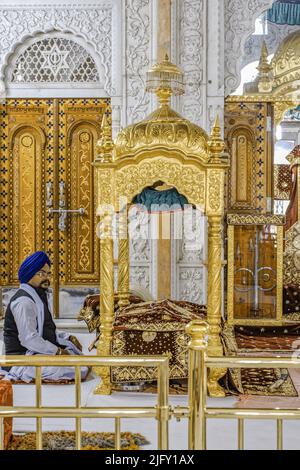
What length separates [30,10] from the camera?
6.38 m

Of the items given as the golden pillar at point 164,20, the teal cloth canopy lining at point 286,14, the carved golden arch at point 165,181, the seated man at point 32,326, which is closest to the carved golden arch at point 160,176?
the carved golden arch at point 165,181

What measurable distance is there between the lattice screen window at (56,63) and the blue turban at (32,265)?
2.64 metres

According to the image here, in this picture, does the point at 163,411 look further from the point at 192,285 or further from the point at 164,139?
the point at 192,285

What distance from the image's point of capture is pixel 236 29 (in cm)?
624

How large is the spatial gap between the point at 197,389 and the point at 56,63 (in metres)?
4.88

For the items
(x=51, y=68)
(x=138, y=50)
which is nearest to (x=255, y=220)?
(x=138, y=50)

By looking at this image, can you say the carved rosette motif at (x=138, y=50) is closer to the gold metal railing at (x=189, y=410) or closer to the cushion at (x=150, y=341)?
the cushion at (x=150, y=341)

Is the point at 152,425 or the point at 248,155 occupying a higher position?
the point at 248,155

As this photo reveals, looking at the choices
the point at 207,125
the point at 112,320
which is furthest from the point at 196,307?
the point at 207,125

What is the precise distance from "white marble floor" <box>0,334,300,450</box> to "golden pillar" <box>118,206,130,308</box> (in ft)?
3.84

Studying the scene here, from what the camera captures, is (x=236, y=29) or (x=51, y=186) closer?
(x=236, y=29)

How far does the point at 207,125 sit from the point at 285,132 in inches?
93.1

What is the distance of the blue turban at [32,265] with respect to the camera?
4.28 metres

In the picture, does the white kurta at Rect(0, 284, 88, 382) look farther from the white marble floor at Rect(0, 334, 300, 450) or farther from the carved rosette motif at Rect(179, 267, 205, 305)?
the carved rosette motif at Rect(179, 267, 205, 305)
